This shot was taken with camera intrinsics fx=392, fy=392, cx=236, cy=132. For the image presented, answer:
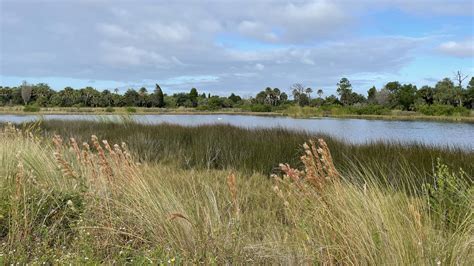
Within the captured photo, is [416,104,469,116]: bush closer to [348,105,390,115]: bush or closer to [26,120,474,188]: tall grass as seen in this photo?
[348,105,390,115]: bush

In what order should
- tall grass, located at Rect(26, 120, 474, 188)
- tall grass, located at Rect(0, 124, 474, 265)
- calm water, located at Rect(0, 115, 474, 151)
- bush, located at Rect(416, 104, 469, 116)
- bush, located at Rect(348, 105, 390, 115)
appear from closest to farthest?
tall grass, located at Rect(0, 124, 474, 265), tall grass, located at Rect(26, 120, 474, 188), calm water, located at Rect(0, 115, 474, 151), bush, located at Rect(416, 104, 469, 116), bush, located at Rect(348, 105, 390, 115)

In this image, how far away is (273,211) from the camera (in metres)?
Answer: 3.79

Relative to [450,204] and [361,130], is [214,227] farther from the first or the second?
[361,130]

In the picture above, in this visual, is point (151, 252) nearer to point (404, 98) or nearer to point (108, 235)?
point (108, 235)

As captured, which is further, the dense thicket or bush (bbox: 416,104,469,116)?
the dense thicket

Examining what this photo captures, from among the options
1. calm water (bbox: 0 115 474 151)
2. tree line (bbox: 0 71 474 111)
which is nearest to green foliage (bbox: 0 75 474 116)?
tree line (bbox: 0 71 474 111)

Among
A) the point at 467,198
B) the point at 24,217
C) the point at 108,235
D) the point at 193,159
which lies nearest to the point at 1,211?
the point at 24,217

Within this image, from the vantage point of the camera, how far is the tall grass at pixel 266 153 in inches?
229

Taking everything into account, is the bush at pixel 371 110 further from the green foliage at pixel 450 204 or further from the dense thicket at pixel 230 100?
the green foliage at pixel 450 204

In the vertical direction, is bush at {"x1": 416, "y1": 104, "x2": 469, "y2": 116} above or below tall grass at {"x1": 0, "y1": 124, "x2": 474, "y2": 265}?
above

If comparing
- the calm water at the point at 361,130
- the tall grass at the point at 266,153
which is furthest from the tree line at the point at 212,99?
the tall grass at the point at 266,153

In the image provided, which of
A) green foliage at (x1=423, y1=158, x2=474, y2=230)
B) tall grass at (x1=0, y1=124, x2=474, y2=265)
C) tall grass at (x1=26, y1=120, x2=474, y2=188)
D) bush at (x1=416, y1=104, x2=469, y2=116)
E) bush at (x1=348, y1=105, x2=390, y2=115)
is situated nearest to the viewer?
tall grass at (x1=0, y1=124, x2=474, y2=265)

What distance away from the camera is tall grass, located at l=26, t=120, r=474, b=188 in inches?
229

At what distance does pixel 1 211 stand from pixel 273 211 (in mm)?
2318
